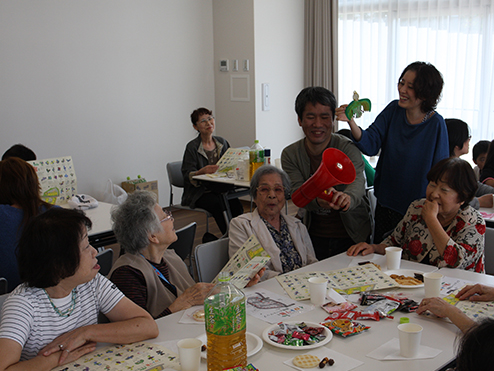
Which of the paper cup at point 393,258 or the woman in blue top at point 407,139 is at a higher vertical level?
the woman in blue top at point 407,139

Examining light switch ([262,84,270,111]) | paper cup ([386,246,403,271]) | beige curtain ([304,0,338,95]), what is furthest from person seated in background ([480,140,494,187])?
light switch ([262,84,270,111])

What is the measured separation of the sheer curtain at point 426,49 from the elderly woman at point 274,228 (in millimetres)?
4289

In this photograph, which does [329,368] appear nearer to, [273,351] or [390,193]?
[273,351]

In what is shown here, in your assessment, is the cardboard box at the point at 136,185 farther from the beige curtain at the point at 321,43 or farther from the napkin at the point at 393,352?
the napkin at the point at 393,352

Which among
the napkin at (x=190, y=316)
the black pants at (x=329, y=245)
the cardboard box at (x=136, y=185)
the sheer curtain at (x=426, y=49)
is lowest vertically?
the cardboard box at (x=136, y=185)

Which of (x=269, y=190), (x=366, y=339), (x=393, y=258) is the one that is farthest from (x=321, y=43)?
(x=366, y=339)

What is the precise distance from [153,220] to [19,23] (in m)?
4.16

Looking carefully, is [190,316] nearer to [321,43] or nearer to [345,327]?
[345,327]

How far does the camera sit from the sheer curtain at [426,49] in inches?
229

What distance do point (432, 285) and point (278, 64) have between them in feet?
18.2

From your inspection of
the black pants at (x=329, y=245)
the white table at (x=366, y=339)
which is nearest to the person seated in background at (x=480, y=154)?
the black pants at (x=329, y=245)

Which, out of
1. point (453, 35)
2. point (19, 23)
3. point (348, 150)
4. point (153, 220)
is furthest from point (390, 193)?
point (19, 23)

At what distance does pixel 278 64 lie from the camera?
6980 millimetres

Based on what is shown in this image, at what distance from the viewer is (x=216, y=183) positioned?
470cm
